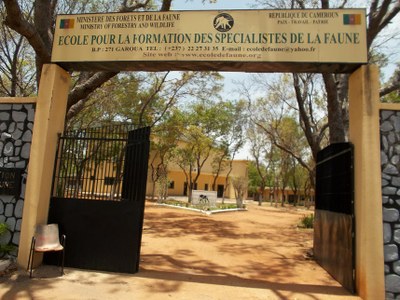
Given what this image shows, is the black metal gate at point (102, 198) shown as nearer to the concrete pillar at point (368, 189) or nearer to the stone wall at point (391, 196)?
the concrete pillar at point (368, 189)

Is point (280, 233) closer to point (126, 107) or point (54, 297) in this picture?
point (54, 297)

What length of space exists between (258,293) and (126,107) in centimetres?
1883

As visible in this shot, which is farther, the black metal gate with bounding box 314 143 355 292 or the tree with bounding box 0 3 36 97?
the tree with bounding box 0 3 36 97

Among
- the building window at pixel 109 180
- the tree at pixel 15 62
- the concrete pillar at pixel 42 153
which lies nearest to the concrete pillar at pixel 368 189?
the building window at pixel 109 180

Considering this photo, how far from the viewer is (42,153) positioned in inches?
250

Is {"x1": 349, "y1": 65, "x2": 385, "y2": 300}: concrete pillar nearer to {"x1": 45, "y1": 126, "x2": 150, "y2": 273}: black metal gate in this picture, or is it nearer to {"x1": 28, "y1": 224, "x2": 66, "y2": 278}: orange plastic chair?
{"x1": 45, "y1": 126, "x2": 150, "y2": 273}: black metal gate

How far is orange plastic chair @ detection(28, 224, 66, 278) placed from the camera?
5.82m

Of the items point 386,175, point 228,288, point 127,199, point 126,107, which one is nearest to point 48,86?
point 127,199

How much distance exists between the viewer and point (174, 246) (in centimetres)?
966

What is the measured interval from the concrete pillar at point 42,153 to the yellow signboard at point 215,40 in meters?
0.54

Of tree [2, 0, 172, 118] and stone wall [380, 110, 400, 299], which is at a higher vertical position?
tree [2, 0, 172, 118]

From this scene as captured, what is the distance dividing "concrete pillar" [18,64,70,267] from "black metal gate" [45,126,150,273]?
0.25 m

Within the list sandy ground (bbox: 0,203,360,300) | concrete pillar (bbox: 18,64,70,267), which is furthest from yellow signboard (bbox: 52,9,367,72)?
sandy ground (bbox: 0,203,360,300)

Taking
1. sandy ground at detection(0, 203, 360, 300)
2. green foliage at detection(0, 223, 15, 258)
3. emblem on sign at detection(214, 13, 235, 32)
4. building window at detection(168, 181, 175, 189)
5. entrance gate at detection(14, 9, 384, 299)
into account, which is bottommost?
sandy ground at detection(0, 203, 360, 300)
